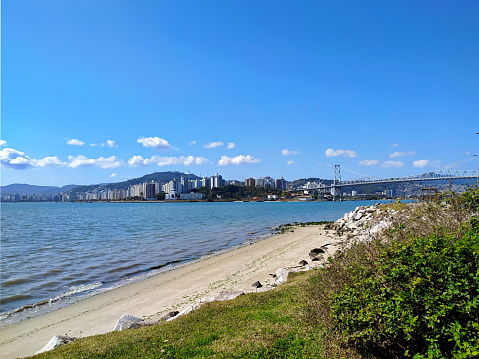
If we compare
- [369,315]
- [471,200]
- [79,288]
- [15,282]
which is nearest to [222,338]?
[369,315]

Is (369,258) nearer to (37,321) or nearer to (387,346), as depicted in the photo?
(387,346)

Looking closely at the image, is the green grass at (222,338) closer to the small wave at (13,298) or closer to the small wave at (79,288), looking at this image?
the small wave at (79,288)

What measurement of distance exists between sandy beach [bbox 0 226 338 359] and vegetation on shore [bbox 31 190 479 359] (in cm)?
366

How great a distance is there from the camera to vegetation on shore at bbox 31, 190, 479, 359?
133 inches

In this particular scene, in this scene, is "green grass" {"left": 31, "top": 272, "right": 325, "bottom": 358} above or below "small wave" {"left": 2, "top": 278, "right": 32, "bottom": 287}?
above

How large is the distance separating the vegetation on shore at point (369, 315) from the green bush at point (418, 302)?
0.01m

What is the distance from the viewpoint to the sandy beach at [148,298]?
9.33 metres

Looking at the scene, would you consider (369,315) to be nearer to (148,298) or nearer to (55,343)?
(55,343)

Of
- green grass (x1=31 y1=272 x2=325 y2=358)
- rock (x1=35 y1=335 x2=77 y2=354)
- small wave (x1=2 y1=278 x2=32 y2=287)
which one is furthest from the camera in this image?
small wave (x1=2 y1=278 x2=32 y2=287)

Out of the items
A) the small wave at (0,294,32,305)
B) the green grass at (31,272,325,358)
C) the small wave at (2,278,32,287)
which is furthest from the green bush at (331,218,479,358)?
the small wave at (2,278,32,287)

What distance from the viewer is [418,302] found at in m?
3.50

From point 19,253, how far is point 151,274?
41.2 feet

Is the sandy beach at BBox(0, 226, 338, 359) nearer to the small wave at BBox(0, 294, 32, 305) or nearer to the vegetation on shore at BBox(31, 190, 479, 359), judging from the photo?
the small wave at BBox(0, 294, 32, 305)

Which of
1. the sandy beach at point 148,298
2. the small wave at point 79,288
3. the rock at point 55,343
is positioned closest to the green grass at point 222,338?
the rock at point 55,343
